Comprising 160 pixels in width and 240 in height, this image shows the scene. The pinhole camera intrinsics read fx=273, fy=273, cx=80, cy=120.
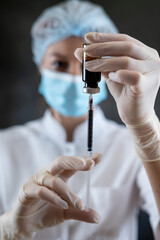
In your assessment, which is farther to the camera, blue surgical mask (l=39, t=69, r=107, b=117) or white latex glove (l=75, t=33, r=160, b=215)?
blue surgical mask (l=39, t=69, r=107, b=117)

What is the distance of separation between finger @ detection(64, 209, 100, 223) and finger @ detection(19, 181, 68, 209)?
7 cm

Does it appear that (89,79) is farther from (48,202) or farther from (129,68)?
(48,202)

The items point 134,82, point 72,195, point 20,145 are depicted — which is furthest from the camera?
point 20,145

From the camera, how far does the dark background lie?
1444mm

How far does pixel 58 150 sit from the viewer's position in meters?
1.25

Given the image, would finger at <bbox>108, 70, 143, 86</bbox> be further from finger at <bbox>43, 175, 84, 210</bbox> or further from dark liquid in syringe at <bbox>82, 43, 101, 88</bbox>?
finger at <bbox>43, 175, 84, 210</bbox>

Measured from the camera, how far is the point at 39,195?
70 centimetres

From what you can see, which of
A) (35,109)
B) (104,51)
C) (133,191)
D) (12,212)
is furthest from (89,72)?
(35,109)

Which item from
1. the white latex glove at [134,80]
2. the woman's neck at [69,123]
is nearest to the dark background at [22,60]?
the woman's neck at [69,123]

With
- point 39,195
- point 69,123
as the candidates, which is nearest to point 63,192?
point 39,195

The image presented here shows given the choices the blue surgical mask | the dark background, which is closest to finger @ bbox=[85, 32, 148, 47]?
the blue surgical mask

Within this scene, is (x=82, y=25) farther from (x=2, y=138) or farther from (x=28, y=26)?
(x=2, y=138)

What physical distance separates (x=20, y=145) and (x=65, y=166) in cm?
62

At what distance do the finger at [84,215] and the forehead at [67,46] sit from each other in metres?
0.64
